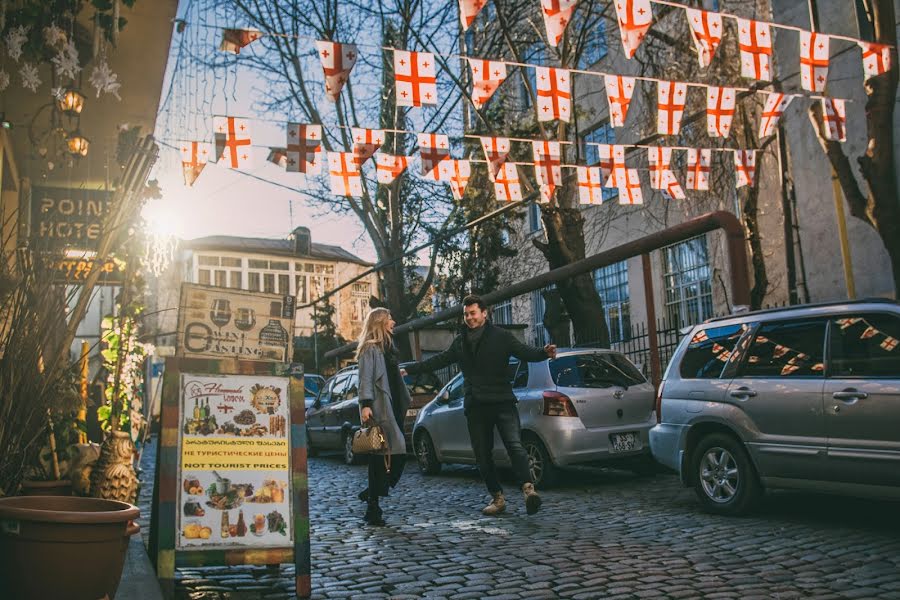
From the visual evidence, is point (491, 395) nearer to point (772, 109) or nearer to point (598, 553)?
point (598, 553)

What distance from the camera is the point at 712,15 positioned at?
9.60 meters

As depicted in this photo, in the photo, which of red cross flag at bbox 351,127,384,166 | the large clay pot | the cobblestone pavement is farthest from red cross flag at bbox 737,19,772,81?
the large clay pot

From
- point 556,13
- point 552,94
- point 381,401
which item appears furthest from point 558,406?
point 552,94

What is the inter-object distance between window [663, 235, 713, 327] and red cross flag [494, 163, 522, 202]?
5.19 metres

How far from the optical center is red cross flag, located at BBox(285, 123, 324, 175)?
12.6 m

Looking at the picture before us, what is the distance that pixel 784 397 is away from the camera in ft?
21.9

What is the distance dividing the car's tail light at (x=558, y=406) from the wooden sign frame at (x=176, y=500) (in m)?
4.64

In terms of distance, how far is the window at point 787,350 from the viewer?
661 centimetres

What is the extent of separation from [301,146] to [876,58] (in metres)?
8.26

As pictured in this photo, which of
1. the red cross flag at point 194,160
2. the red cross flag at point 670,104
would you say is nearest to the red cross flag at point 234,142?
the red cross flag at point 194,160

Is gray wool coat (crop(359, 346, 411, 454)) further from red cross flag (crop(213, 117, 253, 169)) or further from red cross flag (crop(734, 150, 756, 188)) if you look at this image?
red cross flag (crop(734, 150, 756, 188))

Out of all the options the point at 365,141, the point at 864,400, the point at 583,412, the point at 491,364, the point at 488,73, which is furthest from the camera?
the point at 365,141

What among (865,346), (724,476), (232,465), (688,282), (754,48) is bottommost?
(724,476)

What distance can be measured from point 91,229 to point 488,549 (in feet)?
19.9
